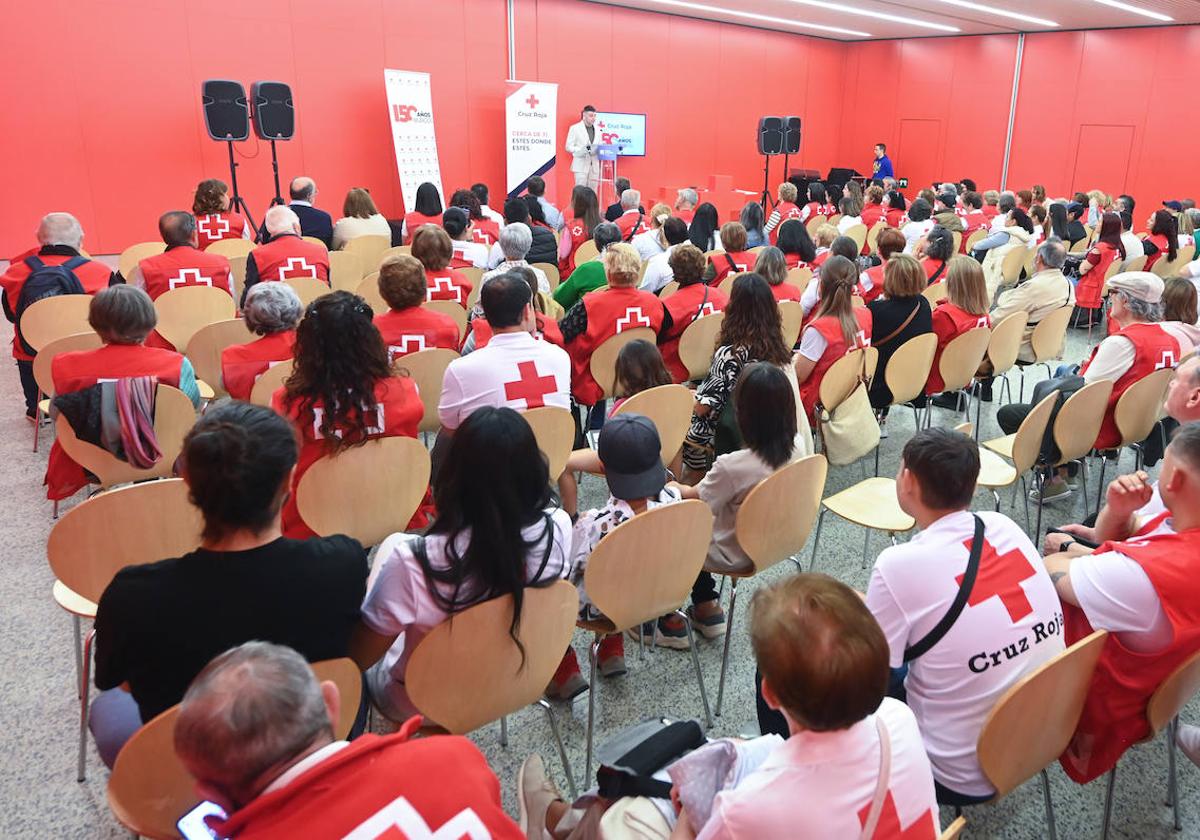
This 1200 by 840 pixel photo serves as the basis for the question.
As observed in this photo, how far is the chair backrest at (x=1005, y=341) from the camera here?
187 inches

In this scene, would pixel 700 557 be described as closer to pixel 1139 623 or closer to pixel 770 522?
pixel 770 522

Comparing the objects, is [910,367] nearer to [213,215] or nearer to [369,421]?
[369,421]

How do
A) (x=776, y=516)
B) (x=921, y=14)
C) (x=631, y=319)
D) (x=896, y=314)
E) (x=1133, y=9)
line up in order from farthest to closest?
1. (x=921, y=14)
2. (x=1133, y=9)
3. (x=896, y=314)
4. (x=631, y=319)
5. (x=776, y=516)

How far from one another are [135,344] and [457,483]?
2.03 metres

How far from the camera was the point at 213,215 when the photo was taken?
6656 millimetres

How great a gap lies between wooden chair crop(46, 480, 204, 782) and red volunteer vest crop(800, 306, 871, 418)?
290 centimetres

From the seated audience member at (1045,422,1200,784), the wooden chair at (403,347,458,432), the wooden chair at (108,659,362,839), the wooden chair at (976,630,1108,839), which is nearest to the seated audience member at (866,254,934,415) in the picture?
the wooden chair at (403,347,458,432)

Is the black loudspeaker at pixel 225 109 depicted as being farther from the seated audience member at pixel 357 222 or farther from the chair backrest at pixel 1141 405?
the chair backrest at pixel 1141 405

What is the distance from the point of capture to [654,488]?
257 cm

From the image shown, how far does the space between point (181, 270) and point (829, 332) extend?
150 inches

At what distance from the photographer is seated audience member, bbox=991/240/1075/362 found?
5480 mm

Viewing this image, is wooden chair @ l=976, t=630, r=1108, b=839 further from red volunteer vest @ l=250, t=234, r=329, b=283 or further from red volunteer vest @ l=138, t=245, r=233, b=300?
red volunteer vest @ l=250, t=234, r=329, b=283

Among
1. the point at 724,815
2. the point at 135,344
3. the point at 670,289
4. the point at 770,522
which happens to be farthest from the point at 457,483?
the point at 670,289

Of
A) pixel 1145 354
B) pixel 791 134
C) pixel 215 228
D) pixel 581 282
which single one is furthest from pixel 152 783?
pixel 791 134
